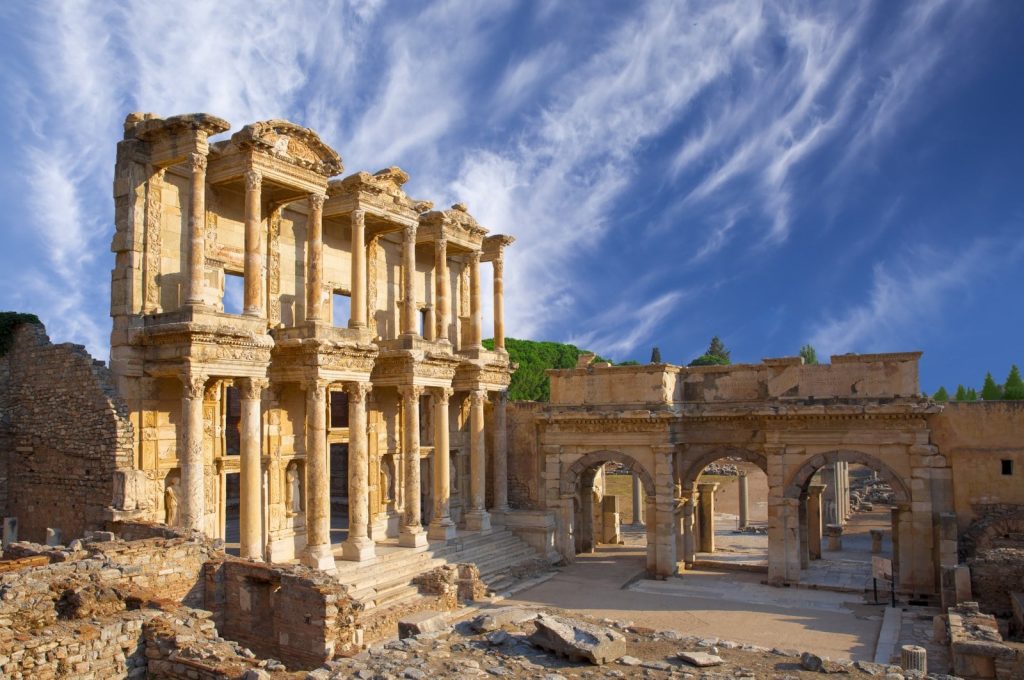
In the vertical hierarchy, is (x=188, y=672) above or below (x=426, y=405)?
Result: below

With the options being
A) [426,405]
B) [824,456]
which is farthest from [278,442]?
[824,456]

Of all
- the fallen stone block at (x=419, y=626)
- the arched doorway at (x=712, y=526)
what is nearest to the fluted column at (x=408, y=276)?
the arched doorway at (x=712, y=526)

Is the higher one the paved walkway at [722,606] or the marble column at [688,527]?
the marble column at [688,527]

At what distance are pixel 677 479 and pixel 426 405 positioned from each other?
31.6ft

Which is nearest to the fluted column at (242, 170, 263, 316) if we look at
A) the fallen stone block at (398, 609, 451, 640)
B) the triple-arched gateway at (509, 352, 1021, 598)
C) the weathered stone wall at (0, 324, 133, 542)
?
the weathered stone wall at (0, 324, 133, 542)

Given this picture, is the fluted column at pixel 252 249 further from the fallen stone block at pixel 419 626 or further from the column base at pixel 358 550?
the fallen stone block at pixel 419 626

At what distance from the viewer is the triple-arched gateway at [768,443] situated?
22000 mm

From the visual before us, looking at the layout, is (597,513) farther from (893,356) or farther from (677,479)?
(893,356)

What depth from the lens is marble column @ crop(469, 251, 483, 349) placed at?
28797mm

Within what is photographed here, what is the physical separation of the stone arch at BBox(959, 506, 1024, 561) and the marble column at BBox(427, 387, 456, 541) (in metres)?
14.7

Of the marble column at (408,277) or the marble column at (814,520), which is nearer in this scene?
the marble column at (408,277)

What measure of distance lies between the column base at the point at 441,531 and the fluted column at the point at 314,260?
26.7 feet

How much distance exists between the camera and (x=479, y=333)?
2883 cm

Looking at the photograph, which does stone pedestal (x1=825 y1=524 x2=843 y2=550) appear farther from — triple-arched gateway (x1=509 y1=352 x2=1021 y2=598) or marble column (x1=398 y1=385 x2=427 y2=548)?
marble column (x1=398 y1=385 x2=427 y2=548)
